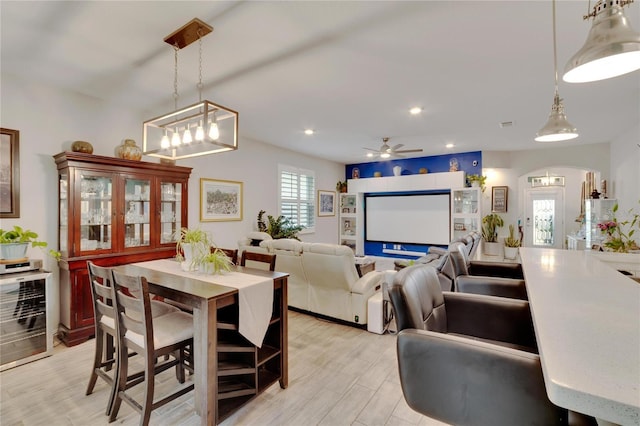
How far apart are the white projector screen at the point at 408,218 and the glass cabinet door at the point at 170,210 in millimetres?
5566

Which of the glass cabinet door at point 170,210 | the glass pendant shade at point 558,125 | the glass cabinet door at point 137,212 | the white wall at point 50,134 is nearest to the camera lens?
the glass pendant shade at point 558,125

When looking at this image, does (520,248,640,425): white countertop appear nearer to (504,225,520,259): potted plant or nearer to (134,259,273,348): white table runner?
(134,259,273,348): white table runner

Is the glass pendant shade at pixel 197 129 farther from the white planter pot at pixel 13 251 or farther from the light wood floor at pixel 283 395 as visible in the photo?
the light wood floor at pixel 283 395

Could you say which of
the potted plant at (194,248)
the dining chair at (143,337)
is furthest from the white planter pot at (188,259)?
the dining chair at (143,337)

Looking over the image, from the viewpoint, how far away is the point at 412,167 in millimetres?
7754

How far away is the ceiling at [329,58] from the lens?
2.06 metres

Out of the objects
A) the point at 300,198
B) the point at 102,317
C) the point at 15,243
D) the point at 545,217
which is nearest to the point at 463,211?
the point at 545,217

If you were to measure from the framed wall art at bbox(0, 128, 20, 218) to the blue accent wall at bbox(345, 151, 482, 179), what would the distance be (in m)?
6.92

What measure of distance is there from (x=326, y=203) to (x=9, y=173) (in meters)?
5.96

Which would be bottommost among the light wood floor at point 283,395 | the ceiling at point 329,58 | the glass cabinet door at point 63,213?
the light wood floor at point 283,395

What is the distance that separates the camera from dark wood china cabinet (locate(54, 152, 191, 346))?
3.11 m

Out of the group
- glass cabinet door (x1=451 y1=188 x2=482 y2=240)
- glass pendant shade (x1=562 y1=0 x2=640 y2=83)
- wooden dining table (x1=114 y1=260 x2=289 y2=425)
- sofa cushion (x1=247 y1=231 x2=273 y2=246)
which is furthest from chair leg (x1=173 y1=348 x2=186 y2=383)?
glass cabinet door (x1=451 y1=188 x2=482 y2=240)

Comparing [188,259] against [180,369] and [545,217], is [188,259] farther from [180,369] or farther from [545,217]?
[545,217]

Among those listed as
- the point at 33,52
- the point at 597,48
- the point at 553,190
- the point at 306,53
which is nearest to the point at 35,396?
the point at 33,52
